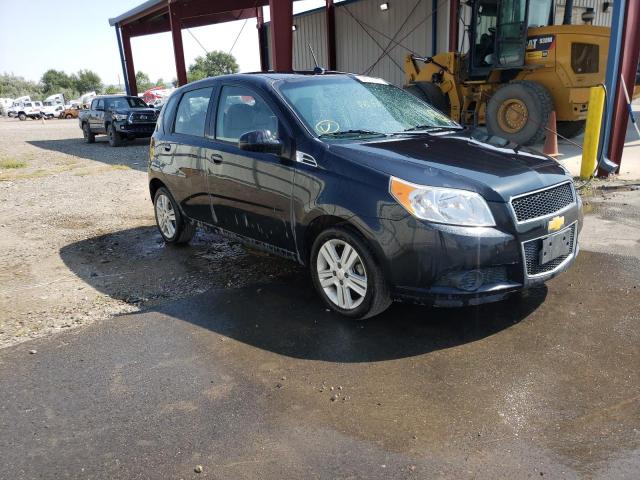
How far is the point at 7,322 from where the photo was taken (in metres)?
4.09

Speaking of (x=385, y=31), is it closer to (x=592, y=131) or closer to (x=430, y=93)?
(x=430, y=93)

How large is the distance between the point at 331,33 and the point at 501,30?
11.9 m

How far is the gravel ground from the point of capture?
4.32 meters

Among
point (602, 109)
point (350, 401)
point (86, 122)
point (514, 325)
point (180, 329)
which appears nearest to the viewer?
point (350, 401)

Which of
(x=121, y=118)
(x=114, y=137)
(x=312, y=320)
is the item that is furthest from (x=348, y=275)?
(x=114, y=137)

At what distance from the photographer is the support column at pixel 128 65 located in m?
25.2

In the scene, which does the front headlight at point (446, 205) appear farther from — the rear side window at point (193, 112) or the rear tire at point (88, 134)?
the rear tire at point (88, 134)

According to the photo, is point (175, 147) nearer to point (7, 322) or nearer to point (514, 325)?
point (7, 322)

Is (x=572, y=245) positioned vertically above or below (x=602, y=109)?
below

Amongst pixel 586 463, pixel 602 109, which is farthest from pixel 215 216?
pixel 602 109

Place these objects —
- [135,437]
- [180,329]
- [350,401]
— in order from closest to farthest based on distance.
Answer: [135,437]
[350,401]
[180,329]

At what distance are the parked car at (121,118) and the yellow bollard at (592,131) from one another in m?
13.9

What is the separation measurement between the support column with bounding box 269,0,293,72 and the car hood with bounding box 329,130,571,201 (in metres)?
8.28

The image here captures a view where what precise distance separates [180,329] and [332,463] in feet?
6.01
